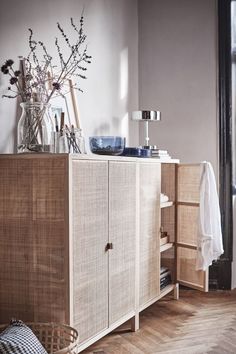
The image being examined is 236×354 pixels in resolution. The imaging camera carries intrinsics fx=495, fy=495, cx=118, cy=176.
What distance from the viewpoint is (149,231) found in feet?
10.7

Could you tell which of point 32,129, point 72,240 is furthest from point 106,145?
point 72,240

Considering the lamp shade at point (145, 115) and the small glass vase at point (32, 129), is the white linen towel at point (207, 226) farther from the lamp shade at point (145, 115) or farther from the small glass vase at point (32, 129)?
→ the small glass vase at point (32, 129)

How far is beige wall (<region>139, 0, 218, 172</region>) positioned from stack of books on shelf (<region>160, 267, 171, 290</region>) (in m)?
0.98

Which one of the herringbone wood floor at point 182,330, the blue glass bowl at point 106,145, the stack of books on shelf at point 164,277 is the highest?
the blue glass bowl at point 106,145

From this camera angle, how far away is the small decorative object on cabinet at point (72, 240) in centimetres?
233

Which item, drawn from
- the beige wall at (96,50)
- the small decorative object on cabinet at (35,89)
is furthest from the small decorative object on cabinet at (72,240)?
the beige wall at (96,50)

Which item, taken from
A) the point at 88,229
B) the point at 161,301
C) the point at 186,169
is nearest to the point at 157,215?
the point at 186,169

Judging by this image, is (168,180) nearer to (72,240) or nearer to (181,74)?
(181,74)

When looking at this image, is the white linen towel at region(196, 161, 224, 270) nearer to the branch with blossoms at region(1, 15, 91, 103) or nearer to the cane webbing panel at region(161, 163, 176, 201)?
the cane webbing panel at region(161, 163, 176, 201)

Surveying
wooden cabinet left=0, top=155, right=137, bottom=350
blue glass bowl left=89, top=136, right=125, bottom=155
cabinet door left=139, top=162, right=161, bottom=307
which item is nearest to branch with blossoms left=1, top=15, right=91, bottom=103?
blue glass bowl left=89, top=136, right=125, bottom=155

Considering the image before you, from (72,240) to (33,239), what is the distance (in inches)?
7.5

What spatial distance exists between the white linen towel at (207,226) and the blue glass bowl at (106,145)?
82 cm

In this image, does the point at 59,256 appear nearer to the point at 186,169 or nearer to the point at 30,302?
the point at 30,302

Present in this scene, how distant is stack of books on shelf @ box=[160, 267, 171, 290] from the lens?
141 inches
